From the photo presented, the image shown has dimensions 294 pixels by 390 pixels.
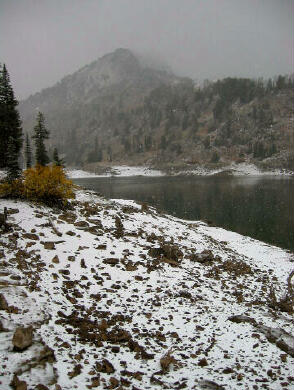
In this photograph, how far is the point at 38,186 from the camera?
2155 centimetres

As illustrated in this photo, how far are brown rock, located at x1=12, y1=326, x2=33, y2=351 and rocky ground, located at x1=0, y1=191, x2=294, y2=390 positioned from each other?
30 millimetres

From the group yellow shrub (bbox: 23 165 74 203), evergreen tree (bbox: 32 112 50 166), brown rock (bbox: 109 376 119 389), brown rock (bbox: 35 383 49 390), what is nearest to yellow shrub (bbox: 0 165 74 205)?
yellow shrub (bbox: 23 165 74 203)

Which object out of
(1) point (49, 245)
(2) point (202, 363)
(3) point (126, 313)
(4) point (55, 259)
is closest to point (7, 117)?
(1) point (49, 245)

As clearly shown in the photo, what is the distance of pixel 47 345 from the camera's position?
28.6ft

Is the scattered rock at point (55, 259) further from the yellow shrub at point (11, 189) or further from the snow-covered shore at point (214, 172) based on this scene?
the snow-covered shore at point (214, 172)

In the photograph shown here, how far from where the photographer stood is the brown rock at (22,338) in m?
8.10

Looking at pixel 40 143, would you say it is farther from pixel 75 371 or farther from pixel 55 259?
pixel 75 371

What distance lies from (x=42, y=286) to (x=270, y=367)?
30.8ft

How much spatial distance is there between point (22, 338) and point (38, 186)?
49.0ft

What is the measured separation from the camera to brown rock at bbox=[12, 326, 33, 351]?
319 inches

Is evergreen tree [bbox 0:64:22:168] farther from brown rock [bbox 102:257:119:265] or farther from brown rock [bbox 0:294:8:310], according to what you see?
brown rock [bbox 0:294:8:310]

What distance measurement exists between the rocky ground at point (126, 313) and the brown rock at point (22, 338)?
0.03 meters

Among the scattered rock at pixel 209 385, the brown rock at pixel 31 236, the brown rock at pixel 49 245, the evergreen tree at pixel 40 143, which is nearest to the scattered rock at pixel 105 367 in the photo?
the scattered rock at pixel 209 385

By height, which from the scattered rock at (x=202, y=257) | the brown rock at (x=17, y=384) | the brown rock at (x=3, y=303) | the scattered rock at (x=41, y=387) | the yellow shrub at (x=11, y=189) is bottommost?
the scattered rock at (x=202, y=257)
